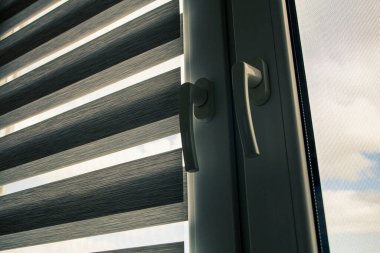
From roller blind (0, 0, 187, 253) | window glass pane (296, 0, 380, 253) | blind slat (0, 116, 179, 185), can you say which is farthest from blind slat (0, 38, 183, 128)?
window glass pane (296, 0, 380, 253)

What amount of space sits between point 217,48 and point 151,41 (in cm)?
21

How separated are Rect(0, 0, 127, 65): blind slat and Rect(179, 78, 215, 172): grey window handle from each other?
0.45 meters

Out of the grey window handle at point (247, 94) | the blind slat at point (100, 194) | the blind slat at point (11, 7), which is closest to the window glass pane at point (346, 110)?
A: the grey window handle at point (247, 94)

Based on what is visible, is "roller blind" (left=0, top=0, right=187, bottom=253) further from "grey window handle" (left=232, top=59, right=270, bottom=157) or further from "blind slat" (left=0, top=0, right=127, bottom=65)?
"grey window handle" (left=232, top=59, right=270, bottom=157)

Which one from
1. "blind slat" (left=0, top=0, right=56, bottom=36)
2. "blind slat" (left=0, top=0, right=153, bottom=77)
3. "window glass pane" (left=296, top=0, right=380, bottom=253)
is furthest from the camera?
"blind slat" (left=0, top=0, right=56, bottom=36)

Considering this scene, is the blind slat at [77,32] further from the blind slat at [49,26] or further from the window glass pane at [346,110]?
the window glass pane at [346,110]

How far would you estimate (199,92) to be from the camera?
701mm

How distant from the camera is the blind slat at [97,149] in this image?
78cm

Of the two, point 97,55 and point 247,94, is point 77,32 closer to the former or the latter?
point 97,55

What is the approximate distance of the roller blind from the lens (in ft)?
2.51

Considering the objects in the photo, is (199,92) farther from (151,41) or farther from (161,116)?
(151,41)

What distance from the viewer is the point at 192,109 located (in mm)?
654

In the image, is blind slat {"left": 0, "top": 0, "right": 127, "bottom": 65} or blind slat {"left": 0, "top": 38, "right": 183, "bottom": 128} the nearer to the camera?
blind slat {"left": 0, "top": 38, "right": 183, "bottom": 128}

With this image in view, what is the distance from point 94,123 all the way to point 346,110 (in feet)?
1.92
